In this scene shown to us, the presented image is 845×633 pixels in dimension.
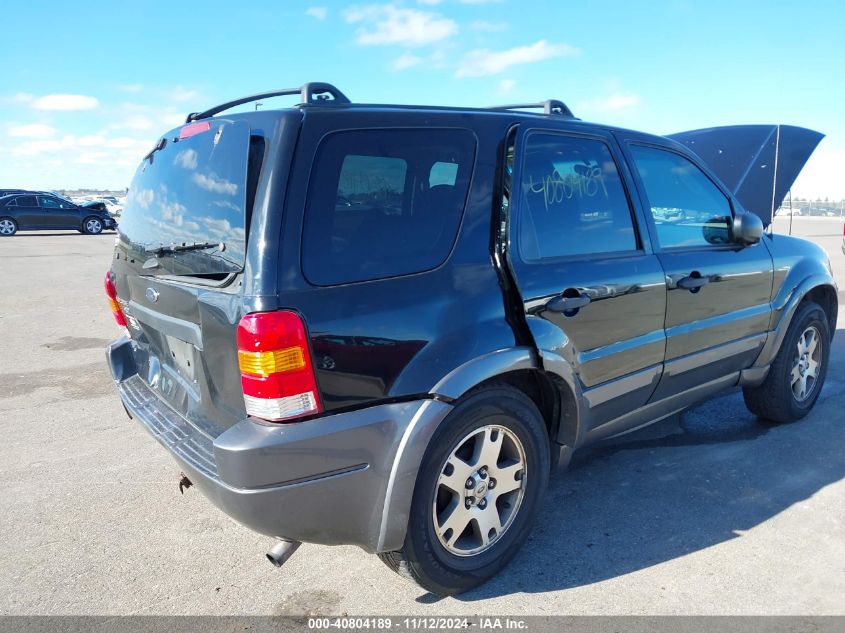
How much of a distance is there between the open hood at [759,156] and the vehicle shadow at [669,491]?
214cm

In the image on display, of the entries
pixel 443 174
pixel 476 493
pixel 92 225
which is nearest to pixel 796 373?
pixel 476 493

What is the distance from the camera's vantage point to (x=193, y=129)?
2748 millimetres

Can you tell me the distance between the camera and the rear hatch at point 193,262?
2260 millimetres

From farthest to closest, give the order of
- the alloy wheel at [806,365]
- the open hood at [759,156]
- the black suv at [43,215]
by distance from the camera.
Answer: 1. the black suv at [43,215]
2. the open hood at [759,156]
3. the alloy wheel at [806,365]

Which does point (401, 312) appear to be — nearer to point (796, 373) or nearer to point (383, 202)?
point (383, 202)

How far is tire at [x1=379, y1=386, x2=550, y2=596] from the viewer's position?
8.00 ft

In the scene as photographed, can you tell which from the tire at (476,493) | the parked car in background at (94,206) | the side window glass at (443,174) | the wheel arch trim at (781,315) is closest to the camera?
the tire at (476,493)

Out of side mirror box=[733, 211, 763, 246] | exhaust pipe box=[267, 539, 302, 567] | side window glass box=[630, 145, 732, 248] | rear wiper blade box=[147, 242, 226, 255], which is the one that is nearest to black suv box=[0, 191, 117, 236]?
rear wiper blade box=[147, 242, 226, 255]

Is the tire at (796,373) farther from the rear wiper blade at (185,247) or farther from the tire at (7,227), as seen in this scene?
the tire at (7,227)

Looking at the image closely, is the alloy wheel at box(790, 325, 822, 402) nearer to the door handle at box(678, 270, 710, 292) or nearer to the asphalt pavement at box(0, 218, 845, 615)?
the asphalt pavement at box(0, 218, 845, 615)

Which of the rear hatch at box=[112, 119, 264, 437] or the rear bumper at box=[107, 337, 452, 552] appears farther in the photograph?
the rear hatch at box=[112, 119, 264, 437]

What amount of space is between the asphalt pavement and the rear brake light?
1.86m

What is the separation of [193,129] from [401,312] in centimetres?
129

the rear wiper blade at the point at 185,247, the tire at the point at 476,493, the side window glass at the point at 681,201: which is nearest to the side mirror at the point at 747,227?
the side window glass at the point at 681,201
